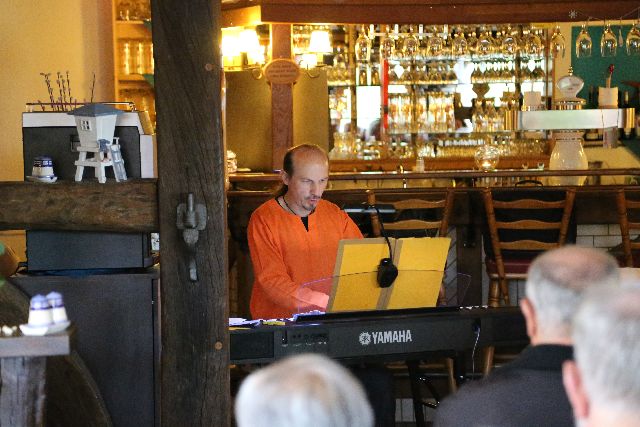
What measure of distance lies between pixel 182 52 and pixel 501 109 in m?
6.73

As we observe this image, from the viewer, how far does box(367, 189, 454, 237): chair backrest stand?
20.1ft

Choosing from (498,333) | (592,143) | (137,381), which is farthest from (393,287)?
(592,143)

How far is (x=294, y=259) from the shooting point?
454 cm

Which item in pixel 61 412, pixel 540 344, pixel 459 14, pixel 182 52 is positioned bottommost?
pixel 61 412

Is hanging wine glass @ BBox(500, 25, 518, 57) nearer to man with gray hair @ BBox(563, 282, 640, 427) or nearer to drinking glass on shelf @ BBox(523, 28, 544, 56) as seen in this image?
drinking glass on shelf @ BBox(523, 28, 544, 56)

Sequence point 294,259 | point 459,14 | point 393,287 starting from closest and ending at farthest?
point 393,287
point 294,259
point 459,14

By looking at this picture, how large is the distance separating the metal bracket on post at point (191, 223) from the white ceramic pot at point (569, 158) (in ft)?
13.2

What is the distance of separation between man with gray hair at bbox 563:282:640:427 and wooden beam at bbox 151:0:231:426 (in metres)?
2.00

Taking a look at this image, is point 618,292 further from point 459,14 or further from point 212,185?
point 459,14

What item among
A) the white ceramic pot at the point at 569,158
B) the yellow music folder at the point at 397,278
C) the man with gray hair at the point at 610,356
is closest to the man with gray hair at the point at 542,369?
the man with gray hair at the point at 610,356

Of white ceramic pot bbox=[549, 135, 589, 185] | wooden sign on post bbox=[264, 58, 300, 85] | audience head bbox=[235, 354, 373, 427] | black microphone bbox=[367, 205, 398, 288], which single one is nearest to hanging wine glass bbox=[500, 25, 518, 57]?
white ceramic pot bbox=[549, 135, 589, 185]

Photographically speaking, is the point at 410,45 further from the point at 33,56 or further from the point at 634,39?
the point at 33,56

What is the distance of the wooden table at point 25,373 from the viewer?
283 cm

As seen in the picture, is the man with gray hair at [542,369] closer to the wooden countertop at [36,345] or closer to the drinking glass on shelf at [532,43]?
the wooden countertop at [36,345]
